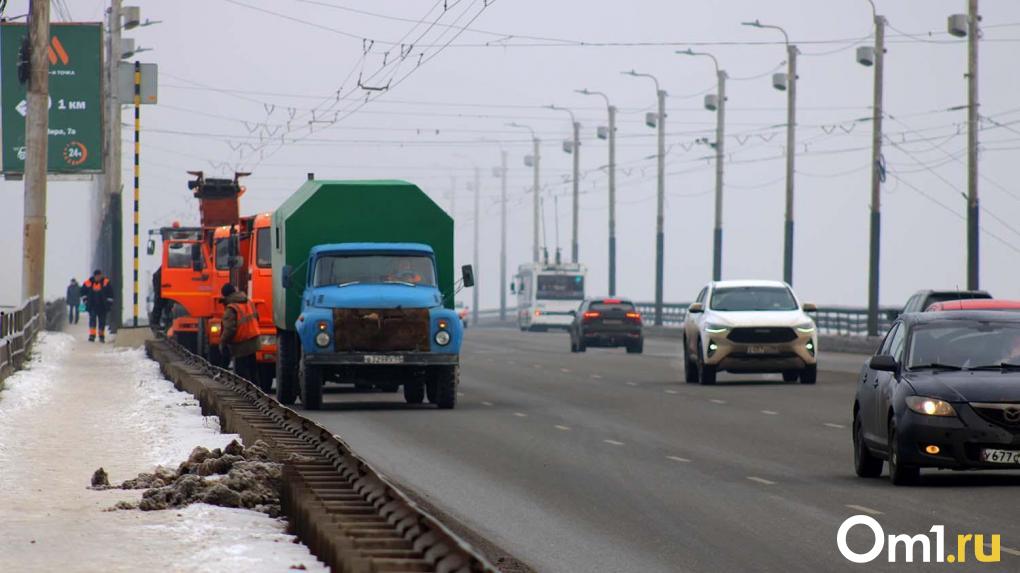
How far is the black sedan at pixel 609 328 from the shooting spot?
2245 inches

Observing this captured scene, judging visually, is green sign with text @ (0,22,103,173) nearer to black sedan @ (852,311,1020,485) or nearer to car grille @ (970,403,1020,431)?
black sedan @ (852,311,1020,485)

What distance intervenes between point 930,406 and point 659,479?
7.96 ft

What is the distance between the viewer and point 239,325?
A: 3102cm

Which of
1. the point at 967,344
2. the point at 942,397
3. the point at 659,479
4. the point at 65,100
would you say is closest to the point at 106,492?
the point at 659,479

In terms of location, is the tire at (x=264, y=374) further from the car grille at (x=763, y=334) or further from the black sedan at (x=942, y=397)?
the black sedan at (x=942, y=397)

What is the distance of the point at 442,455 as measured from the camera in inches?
765

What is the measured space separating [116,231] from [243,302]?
2579cm

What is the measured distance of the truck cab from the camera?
26516 millimetres

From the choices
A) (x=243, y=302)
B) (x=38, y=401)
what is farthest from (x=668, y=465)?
(x=243, y=302)

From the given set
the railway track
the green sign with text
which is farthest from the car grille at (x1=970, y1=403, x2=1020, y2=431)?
the green sign with text

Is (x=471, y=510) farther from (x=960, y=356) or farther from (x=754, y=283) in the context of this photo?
(x=754, y=283)

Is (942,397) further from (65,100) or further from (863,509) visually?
(65,100)

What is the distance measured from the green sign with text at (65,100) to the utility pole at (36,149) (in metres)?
6.87

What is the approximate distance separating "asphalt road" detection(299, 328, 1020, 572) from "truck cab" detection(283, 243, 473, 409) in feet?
1.70
